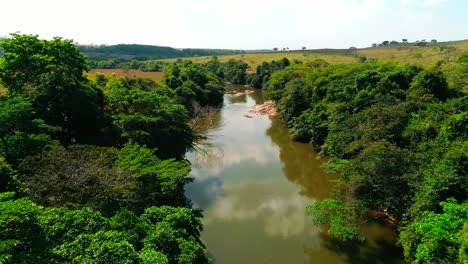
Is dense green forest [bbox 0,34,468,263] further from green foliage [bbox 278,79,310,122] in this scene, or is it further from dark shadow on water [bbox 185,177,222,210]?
green foliage [bbox 278,79,310,122]

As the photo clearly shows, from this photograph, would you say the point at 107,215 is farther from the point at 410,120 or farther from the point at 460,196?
the point at 410,120

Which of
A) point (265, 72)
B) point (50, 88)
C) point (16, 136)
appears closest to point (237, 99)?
point (265, 72)

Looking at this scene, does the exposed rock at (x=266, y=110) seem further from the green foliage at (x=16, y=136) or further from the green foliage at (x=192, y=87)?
the green foliage at (x=16, y=136)

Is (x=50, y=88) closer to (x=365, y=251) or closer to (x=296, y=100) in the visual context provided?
(x=365, y=251)

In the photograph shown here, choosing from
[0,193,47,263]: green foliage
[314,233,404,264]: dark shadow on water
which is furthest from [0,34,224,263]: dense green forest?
[314,233,404,264]: dark shadow on water

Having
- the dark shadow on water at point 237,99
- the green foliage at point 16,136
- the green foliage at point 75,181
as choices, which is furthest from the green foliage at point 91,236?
the dark shadow on water at point 237,99

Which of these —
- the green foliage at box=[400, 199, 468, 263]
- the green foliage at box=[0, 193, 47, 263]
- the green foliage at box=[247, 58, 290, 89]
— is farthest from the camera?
the green foliage at box=[247, 58, 290, 89]
